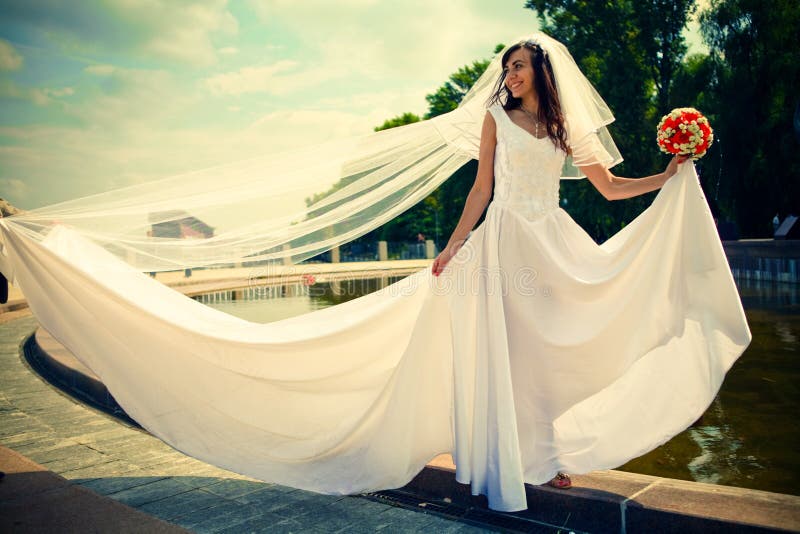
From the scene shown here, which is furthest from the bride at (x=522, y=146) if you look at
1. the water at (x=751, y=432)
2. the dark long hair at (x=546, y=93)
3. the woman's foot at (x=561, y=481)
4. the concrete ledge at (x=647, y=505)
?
the water at (x=751, y=432)

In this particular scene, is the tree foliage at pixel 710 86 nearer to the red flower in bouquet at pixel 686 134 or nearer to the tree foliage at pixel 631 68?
the tree foliage at pixel 631 68

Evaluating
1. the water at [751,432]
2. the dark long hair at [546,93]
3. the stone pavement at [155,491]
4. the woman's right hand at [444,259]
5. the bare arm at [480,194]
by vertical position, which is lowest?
the water at [751,432]

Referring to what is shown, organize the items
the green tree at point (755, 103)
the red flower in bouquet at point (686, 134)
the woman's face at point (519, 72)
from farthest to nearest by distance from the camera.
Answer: the green tree at point (755, 103), the woman's face at point (519, 72), the red flower in bouquet at point (686, 134)

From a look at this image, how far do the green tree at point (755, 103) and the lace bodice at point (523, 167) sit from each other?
65.9 feet

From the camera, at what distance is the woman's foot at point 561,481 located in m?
3.21

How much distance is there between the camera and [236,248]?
4.27 m

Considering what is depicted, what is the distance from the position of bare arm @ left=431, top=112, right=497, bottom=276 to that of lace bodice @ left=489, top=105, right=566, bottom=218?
0.15ft

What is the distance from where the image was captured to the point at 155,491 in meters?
3.65

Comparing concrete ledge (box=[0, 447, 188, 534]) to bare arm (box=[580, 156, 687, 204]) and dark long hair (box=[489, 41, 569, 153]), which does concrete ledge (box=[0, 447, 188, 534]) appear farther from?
bare arm (box=[580, 156, 687, 204])

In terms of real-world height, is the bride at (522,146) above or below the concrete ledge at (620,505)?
above

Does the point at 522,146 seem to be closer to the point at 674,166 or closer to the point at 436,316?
the point at 674,166

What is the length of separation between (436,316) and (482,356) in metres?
0.37

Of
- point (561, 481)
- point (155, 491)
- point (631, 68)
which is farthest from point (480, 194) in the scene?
point (631, 68)

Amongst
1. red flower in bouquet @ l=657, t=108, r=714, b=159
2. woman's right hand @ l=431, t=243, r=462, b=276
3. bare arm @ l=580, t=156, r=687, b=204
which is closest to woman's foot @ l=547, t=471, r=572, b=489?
woman's right hand @ l=431, t=243, r=462, b=276
